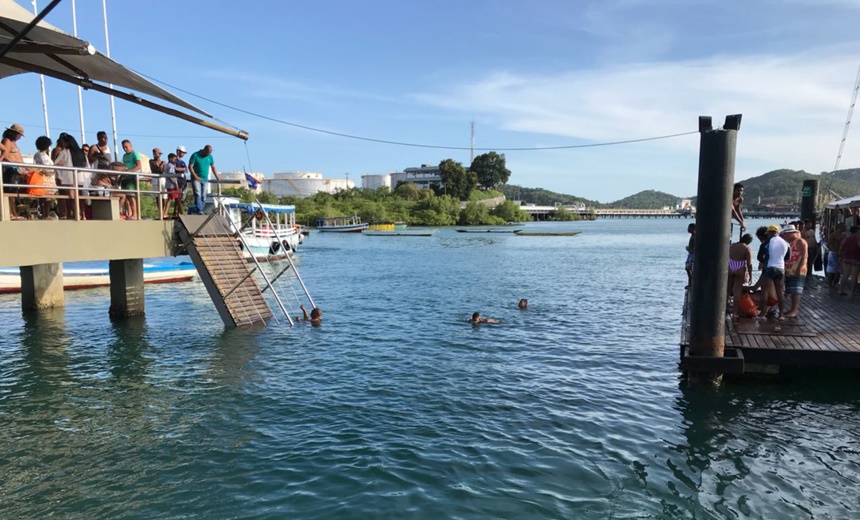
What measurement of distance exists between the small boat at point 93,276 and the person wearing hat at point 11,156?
48.0ft

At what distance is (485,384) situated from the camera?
12.3 meters

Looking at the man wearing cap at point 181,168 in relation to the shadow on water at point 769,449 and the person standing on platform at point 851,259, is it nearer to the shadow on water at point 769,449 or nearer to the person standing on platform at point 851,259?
the shadow on water at point 769,449

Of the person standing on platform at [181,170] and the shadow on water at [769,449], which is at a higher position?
the person standing on platform at [181,170]

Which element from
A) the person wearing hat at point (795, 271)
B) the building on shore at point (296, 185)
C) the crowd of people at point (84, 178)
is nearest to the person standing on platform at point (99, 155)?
the crowd of people at point (84, 178)

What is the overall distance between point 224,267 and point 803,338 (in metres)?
15.2

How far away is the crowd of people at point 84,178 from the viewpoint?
13.2 meters

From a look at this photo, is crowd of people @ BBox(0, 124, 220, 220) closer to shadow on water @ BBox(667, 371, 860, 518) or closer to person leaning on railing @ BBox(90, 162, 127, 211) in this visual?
person leaning on railing @ BBox(90, 162, 127, 211)

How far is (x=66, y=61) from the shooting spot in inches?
392

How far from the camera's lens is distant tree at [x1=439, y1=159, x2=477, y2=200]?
516 ft

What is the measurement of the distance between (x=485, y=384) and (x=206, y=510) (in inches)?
263

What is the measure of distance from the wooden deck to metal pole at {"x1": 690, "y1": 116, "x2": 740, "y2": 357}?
721 millimetres

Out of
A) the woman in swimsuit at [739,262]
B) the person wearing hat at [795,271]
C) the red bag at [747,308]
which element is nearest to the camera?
the woman in swimsuit at [739,262]

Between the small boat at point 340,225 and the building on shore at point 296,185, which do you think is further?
the building on shore at point 296,185

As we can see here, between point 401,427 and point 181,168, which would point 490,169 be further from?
point 401,427
